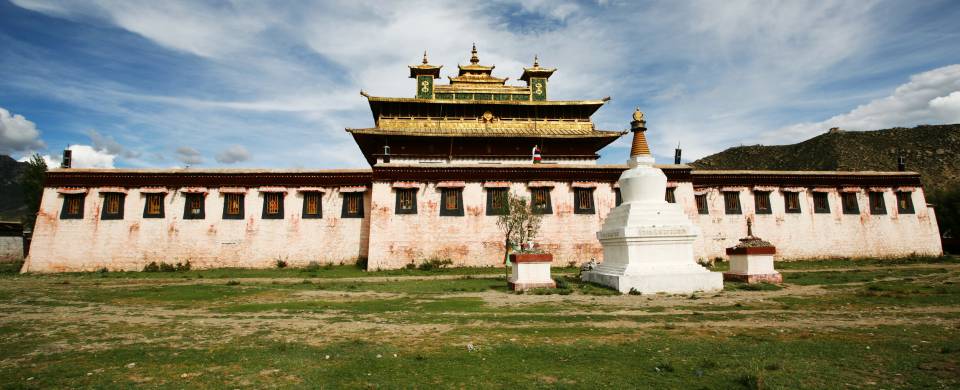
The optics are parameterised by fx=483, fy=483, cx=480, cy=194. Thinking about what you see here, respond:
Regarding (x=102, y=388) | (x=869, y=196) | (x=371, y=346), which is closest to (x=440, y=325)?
(x=371, y=346)

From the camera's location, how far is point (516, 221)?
2177 centimetres

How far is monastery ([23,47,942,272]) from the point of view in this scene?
23781mm

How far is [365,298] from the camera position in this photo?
44.3 ft

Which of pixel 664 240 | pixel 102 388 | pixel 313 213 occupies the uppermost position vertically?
pixel 313 213

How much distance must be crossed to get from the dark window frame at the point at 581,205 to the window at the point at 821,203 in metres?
13.0

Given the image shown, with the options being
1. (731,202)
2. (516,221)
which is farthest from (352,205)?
(731,202)

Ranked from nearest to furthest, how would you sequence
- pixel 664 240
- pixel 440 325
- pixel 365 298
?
1. pixel 440 325
2. pixel 365 298
3. pixel 664 240

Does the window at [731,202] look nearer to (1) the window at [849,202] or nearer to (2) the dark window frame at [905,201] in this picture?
(1) the window at [849,202]

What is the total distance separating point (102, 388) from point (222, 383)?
130cm

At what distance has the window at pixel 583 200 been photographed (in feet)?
82.5

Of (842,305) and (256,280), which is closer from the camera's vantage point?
(842,305)

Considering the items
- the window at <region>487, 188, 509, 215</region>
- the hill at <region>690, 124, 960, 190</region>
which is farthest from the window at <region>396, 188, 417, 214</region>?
the hill at <region>690, 124, 960, 190</region>

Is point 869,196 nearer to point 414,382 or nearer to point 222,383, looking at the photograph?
point 414,382

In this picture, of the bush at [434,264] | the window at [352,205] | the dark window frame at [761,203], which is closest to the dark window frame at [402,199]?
the window at [352,205]
